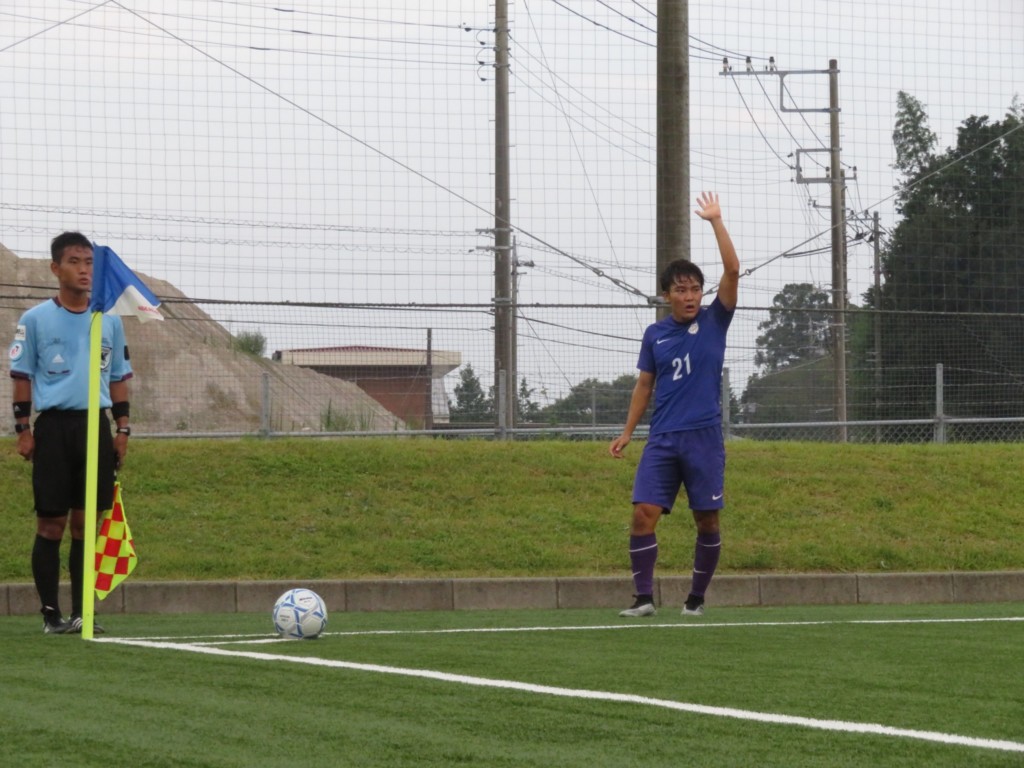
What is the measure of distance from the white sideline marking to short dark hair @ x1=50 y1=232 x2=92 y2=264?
2269 millimetres

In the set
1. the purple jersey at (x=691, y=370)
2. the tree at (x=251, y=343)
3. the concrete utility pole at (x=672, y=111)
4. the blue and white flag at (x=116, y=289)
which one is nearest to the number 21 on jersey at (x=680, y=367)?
the purple jersey at (x=691, y=370)

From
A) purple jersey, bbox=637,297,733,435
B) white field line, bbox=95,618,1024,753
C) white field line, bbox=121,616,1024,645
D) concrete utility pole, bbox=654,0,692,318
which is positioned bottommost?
white field line, bbox=121,616,1024,645

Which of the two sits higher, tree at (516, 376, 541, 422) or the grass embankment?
tree at (516, 376, 541, 422)

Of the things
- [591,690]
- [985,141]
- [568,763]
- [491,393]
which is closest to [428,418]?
[491,393]

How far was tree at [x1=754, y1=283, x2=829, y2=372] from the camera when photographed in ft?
55.6

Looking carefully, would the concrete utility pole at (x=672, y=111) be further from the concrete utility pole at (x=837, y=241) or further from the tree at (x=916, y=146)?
the tree at (x=916, y=146)

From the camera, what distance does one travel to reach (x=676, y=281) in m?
7.94

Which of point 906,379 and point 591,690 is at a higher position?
point 906,379

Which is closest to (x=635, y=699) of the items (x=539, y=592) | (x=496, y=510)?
(x=539, y=592)

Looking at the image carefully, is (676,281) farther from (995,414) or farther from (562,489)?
(995,414)

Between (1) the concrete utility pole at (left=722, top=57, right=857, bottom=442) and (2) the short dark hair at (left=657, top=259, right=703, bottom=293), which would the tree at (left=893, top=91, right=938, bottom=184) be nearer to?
(1) the concrete utility pole at (left=722, top=57, right=857, bottom=442)

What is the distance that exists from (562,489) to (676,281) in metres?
5.46

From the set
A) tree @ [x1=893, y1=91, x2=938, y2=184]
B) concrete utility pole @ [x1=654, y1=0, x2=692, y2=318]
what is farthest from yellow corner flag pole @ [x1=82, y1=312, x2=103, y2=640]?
tree @ [x1=893, y1=91, x2=938, y2=184]

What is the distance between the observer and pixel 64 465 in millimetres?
7281
